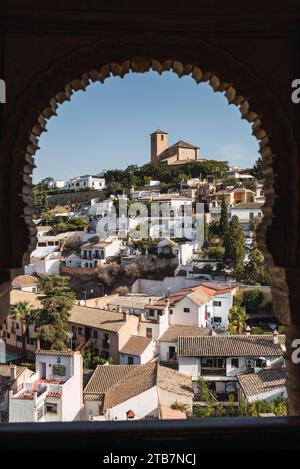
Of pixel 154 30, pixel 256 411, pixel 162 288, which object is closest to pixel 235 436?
pixel 154 30

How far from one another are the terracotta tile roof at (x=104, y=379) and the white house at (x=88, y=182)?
32.8 metres

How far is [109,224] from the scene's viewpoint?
108 ft

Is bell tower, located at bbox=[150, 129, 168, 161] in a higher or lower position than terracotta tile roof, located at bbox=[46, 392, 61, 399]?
higher

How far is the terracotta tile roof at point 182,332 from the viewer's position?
1777cm

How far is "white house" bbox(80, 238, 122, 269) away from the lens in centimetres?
2795

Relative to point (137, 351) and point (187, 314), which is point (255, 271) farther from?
point (137, 351)

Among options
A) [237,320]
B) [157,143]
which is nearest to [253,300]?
[237,320]

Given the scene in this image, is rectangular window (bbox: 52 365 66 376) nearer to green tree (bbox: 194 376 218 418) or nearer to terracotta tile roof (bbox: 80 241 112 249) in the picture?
green tree (bbox: 194 376 218 418)

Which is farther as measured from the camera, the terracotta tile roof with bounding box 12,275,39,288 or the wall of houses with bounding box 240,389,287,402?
the terracotta tile roof with bounding box 12,275,39,288

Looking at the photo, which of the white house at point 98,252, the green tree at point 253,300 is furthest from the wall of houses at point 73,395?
the white house at point 98,252

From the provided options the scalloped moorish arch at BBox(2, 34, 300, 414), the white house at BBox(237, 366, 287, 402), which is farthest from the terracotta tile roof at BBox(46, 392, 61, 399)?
the scalloped moorish arch at BBox(2, 34, 300, 414)

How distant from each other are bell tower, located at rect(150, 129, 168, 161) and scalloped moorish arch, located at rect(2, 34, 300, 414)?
5327 centimetres

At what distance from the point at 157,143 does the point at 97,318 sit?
40545 millimetres

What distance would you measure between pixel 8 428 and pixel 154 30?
176 centimetres
